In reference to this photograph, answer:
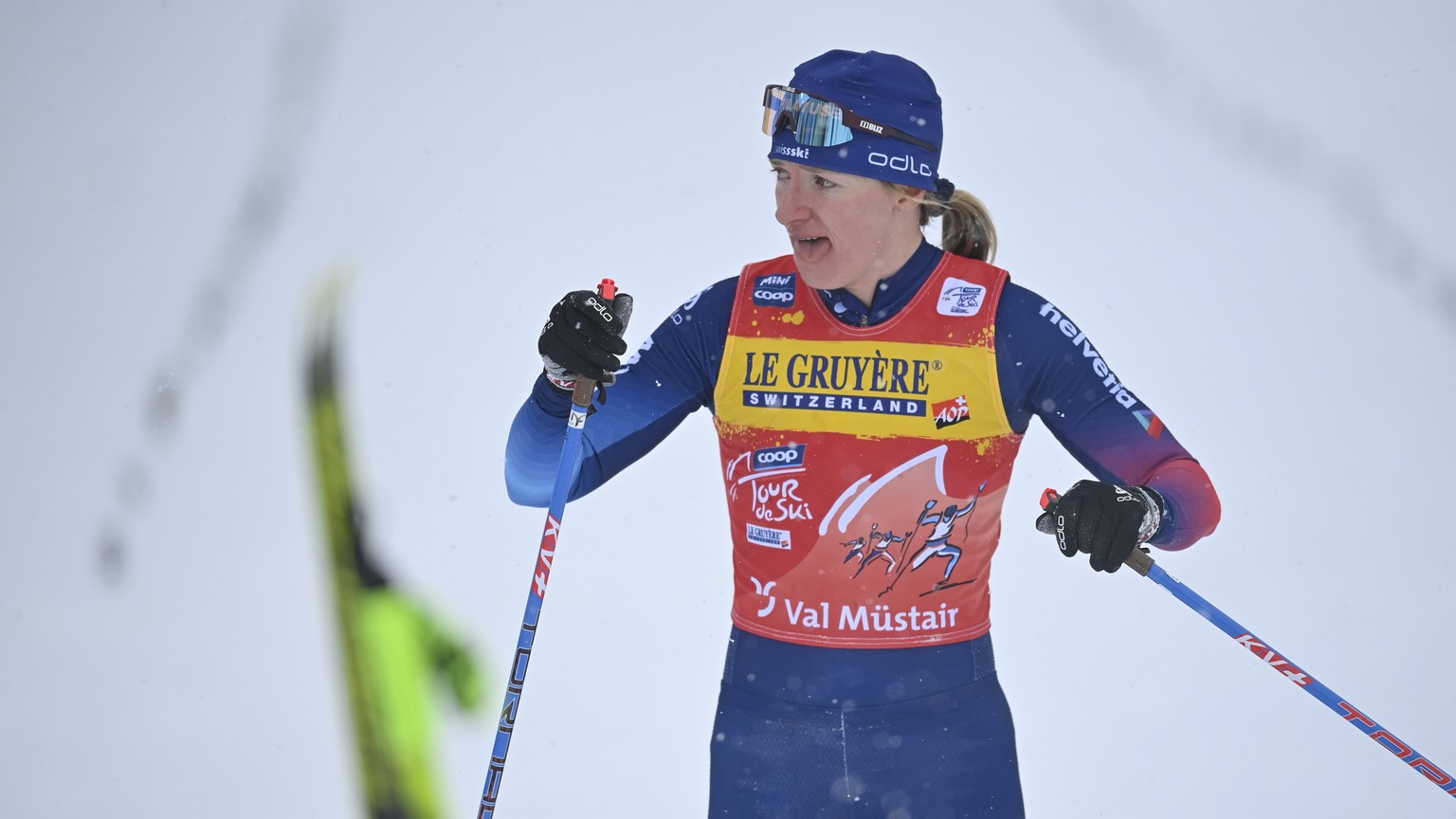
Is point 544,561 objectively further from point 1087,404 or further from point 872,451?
point 1087,404

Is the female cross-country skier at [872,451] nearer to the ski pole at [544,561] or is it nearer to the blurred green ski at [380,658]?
the ski pole at [544,561]

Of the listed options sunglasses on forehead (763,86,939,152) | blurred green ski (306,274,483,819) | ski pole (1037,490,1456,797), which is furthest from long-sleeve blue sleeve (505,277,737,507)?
blurred green ski (306,274,483,819)

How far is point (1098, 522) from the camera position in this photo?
5.93 ft

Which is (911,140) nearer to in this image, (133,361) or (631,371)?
(631,371)

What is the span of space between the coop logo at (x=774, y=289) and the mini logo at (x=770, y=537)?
350mm

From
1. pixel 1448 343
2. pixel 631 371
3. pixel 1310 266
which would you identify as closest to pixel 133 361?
pixel 631 371

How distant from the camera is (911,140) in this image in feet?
6.73

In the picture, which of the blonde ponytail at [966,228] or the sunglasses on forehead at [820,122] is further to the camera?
the blonde ponytail at [966,228]

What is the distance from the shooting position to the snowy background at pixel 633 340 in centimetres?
346

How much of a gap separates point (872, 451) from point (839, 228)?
337 millimetres

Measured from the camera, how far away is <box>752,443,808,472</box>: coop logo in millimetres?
2014

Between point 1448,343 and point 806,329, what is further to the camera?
point 1448,343

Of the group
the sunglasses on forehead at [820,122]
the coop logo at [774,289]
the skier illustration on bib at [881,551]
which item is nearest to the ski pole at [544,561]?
the coop logo at [774,289]

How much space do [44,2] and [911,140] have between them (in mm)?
4010
